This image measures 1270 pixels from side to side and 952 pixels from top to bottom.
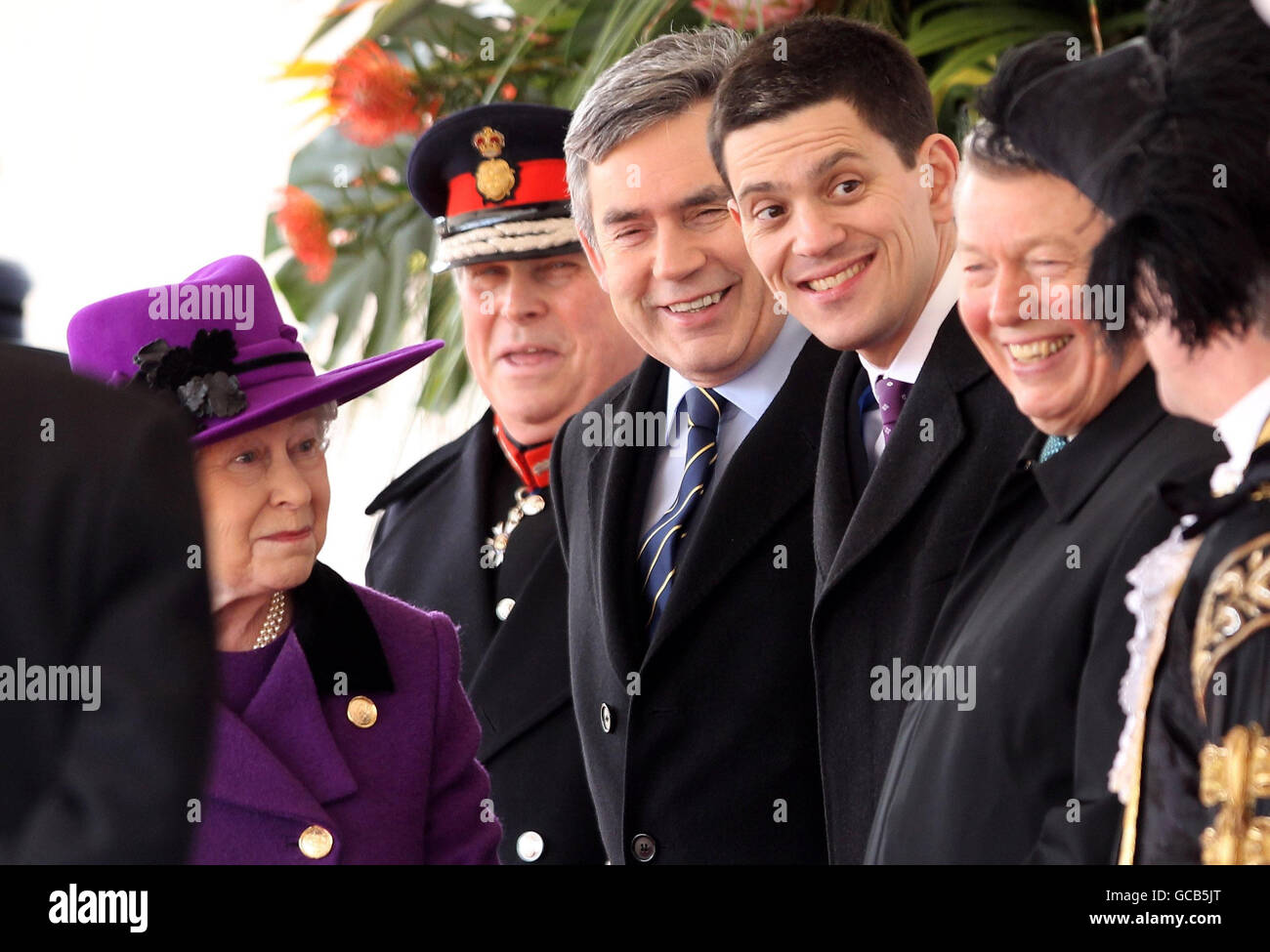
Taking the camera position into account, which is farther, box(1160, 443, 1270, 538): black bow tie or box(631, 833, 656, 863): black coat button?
box(631, 833, 656, 863): black coat button

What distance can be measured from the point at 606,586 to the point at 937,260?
1.29 ft

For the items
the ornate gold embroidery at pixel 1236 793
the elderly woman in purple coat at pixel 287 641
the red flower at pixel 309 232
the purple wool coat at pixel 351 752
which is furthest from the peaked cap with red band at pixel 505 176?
the ornate gold embroidery at pixel 1236 793

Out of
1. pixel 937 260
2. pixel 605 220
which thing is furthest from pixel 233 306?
pixel 937 260

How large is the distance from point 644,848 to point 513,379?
0.52 metres

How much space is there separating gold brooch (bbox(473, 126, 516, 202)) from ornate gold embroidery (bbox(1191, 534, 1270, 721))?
3.09 ft

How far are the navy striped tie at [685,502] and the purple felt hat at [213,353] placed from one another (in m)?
0.27

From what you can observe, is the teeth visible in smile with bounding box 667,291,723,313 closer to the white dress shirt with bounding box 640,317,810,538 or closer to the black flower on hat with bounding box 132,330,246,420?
the white dress shirt with bounding box 640,317,810,538

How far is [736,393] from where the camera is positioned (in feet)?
4.87

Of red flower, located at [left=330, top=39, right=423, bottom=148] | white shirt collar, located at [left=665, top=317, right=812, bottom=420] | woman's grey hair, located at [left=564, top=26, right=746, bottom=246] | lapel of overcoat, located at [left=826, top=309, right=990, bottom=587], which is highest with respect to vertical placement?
red flower, located at [left=330, top=39, right=423, bottom=148]

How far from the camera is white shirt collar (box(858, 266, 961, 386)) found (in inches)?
51.4

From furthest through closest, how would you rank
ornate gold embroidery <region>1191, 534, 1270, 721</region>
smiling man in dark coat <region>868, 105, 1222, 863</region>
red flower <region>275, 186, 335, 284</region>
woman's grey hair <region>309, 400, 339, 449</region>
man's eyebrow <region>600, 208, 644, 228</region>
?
red flower <region>275, 186, 335, 284</region> → man's eyebrow <region>600, 208, 644, 228</region> → woman's grey hair <region>309, 400, 339, 449</region> → smiling man in dark coat <region>868, 105, 1222, 863</region> → ornate gold embroidery <region>1191, 534, 1270, 721</region>

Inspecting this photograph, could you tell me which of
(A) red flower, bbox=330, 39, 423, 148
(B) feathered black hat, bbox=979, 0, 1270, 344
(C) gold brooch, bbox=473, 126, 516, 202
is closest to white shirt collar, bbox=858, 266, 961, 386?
(B) feathered black hat, bbox=979, 0, 1270, 344
